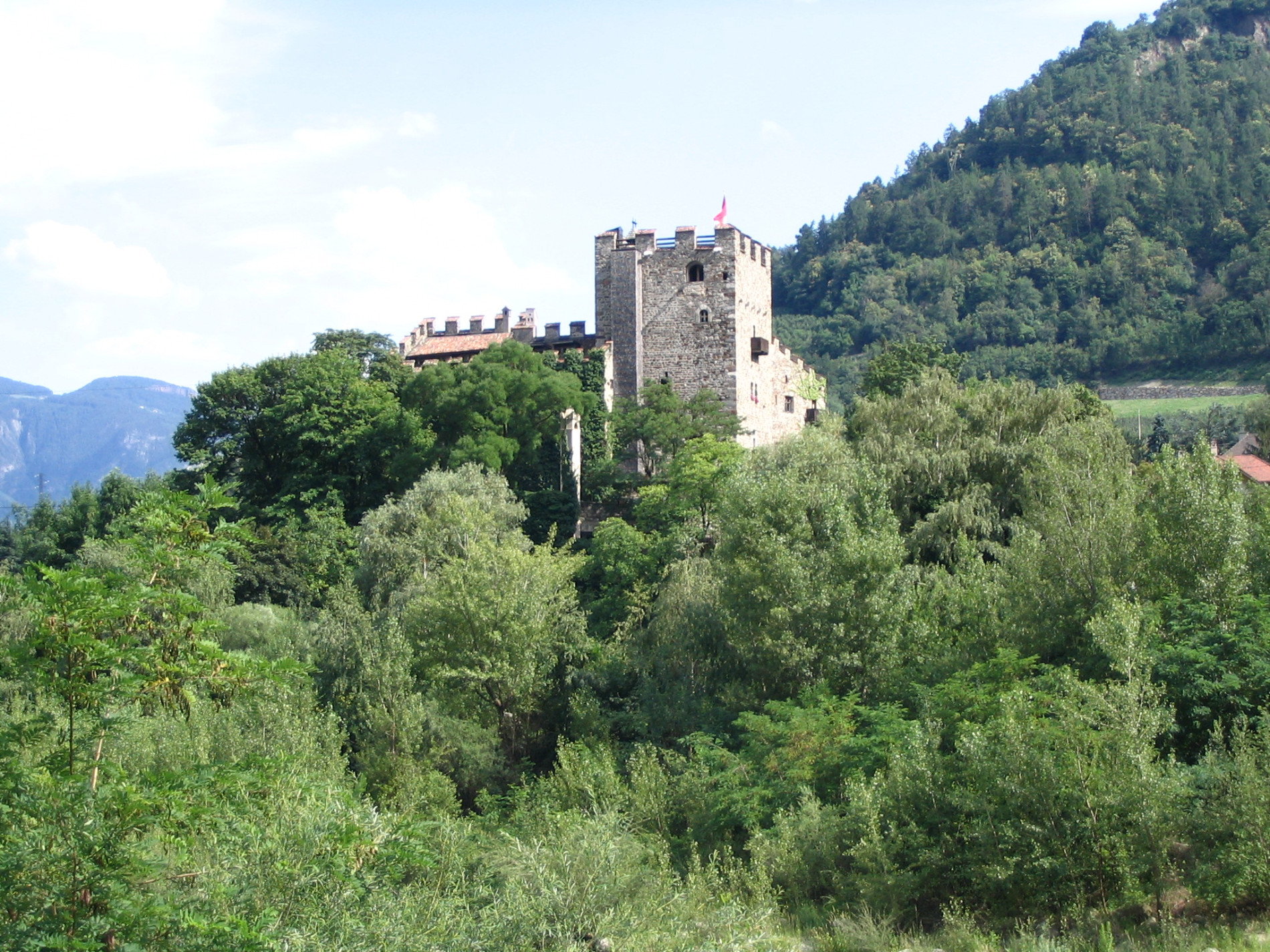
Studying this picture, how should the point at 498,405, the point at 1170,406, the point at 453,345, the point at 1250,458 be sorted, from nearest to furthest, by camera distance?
the point at 498,405, the point at 453,345, the point at 1250,458, the point at 1170,406

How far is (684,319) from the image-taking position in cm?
4188

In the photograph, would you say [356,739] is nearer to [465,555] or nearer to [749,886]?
[465,555]

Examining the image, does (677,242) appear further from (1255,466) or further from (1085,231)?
(1085,231)

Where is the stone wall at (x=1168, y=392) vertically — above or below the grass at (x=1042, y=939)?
above

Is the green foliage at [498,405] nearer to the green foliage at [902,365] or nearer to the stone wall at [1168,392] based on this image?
the green foliage at [902,365]

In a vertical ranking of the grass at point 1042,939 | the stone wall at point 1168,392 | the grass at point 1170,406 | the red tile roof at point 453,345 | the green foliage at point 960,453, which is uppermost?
the red tile roof at point 453,345

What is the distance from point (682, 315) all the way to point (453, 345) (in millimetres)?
9736

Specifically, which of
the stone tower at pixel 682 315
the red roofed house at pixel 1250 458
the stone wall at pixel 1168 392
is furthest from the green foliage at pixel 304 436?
the stone wall at pixel 1168 392

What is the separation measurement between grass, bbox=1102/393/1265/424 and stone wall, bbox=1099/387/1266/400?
103cm

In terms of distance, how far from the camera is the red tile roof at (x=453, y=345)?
46.2m

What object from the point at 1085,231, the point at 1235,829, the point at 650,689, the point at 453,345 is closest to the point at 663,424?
the point at 453,345

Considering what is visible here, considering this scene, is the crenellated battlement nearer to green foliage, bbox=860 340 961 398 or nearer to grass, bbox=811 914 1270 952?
green foliage, bbox=860 340 961 398

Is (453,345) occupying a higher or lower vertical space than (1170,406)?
higher

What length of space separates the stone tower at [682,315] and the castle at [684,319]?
0.02m
